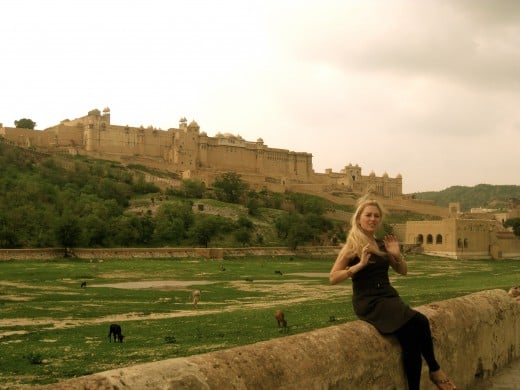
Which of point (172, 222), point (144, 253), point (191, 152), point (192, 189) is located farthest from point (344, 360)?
point (191, 152)

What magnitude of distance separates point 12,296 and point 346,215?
68.3 metres

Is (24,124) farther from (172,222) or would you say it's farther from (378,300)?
(378,300)

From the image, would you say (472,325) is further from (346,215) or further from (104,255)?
(346,215)

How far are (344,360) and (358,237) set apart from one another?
45.0 inches

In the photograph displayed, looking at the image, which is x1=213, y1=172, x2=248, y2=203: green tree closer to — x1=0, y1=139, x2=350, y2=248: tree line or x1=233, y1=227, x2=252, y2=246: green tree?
x1=0, y1=139, x2=350, y2=248: tree line

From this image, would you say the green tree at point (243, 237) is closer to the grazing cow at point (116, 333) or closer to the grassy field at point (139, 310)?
the grassy field at point (139, 310)

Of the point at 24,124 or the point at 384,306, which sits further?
the point at 24,124

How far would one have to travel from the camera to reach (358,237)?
5594 mm

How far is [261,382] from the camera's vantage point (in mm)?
4148

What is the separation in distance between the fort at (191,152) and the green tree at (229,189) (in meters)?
4.97

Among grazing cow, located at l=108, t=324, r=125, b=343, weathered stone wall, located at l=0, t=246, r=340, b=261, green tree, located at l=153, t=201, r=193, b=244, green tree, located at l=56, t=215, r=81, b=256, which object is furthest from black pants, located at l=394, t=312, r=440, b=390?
green tree, located at l=153, t=201, r=193, b=244

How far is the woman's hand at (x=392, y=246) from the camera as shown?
18.6ft

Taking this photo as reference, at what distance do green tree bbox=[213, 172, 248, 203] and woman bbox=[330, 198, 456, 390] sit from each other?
3109 inches

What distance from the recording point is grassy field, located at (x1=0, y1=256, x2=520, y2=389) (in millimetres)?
11469
